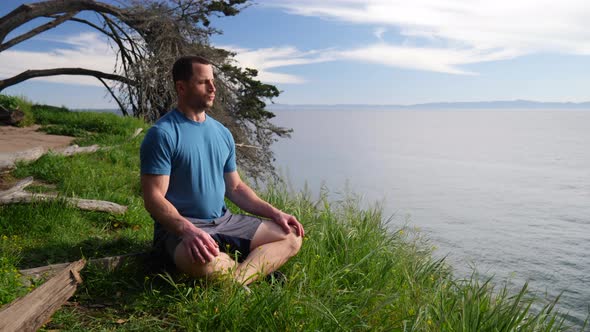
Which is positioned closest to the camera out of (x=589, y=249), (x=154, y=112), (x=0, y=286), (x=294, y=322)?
(x=294, y=322)

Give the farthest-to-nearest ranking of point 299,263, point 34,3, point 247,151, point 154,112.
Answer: point 247,151, point 154,112, point 34,3, point 299,263

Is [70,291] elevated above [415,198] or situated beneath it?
elevated above

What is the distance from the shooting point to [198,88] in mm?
3996

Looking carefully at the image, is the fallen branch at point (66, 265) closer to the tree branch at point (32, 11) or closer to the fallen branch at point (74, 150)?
the fallen branch at point (74, 150)

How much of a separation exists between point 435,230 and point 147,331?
16186 mm

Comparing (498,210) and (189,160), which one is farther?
(498,210)

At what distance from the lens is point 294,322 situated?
10.5 feet

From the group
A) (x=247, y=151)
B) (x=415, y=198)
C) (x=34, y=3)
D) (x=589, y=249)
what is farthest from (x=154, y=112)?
(x=415, y=198)

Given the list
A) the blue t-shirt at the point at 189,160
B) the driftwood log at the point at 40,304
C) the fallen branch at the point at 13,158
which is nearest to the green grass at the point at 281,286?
Result: the driftwood log at the point at 40,304

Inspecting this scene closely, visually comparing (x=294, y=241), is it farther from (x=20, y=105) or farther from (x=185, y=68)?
(x=20, y=105)

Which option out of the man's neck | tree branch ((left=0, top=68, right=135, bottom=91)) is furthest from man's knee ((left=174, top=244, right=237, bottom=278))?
tree branch ((left=0, top=68, right=135, bottom=91))

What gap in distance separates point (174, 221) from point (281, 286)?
916 millimetres

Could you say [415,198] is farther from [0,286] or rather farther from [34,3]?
[0,286]

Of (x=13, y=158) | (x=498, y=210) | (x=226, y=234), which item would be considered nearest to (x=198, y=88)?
(x=226, y=234)
